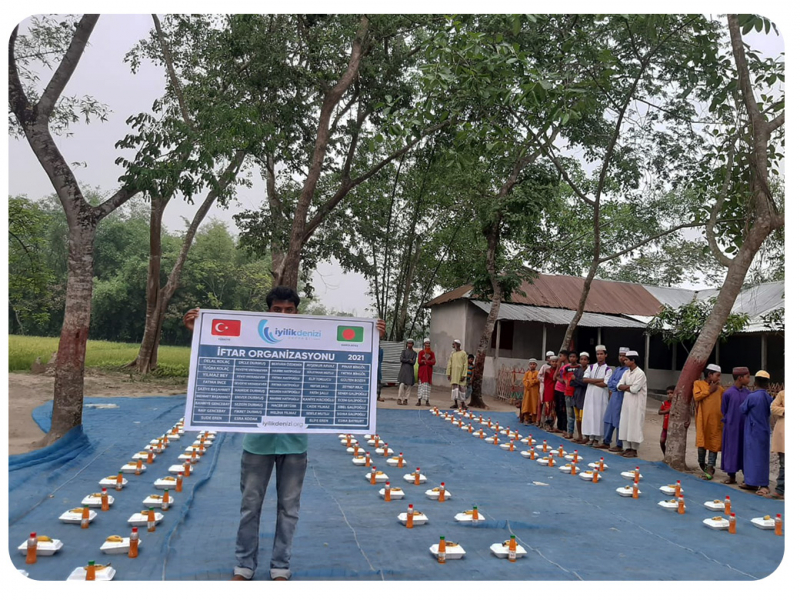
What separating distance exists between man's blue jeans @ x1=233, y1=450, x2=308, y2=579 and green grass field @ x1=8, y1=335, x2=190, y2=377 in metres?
10.1

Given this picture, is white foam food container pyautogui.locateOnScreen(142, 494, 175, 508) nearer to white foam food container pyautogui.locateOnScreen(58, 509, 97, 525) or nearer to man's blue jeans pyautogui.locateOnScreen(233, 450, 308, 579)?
white foam food container pyautogui.locateOnScreen(58, 509, 97, 525)

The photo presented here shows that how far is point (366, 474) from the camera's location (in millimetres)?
6922

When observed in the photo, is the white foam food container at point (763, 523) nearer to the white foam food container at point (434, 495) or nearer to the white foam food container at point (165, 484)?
the white foam food container at point (434, 495)

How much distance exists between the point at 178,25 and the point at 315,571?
45.8 ft

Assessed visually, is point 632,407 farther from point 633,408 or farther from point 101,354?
point 101,354

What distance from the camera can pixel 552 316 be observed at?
64.1ft

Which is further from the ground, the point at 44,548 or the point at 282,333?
the point at 282,333

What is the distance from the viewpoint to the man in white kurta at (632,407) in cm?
902

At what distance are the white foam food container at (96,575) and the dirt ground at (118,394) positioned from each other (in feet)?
13.3

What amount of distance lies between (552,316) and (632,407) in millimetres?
10592

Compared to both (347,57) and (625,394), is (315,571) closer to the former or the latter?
(625,394)

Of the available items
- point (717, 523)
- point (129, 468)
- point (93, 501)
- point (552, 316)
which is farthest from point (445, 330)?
point (93, 501)

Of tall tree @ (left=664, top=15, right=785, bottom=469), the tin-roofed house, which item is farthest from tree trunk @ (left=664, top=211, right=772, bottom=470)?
the tin-roofed house

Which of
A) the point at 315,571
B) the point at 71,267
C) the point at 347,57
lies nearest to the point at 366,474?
the point at 315,571
